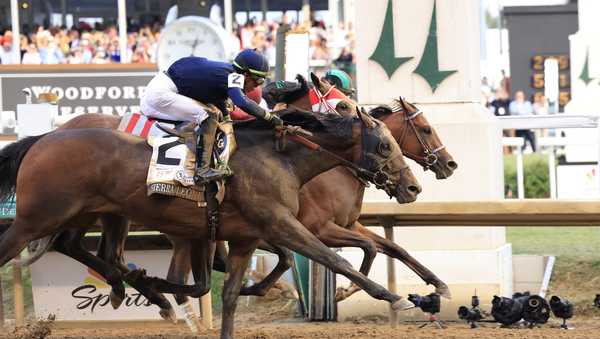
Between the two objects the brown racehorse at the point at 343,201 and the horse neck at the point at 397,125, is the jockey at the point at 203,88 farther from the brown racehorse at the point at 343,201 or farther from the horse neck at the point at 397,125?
the horse neck at the point at 397,125

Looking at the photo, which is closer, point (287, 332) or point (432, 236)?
point (287, 332)

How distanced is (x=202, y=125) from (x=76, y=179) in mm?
802

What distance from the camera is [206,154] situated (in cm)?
735

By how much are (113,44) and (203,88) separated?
14.4 metres

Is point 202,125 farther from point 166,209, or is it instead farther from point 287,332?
point 287,332

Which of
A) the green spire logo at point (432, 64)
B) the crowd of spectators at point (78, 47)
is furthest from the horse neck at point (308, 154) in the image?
the crowd of spectators at point (78, 47)

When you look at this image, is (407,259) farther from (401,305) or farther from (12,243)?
(12,243)

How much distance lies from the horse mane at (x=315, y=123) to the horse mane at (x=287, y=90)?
1.22 meters

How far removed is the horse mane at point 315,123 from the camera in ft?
25.0

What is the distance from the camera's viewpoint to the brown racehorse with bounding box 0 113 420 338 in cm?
737

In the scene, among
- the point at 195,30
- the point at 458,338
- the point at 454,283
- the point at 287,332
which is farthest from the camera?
the point at 195,30

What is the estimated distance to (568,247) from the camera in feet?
39.9

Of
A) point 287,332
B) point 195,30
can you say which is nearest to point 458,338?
point 287,332

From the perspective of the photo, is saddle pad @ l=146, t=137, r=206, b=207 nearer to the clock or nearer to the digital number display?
the clock
